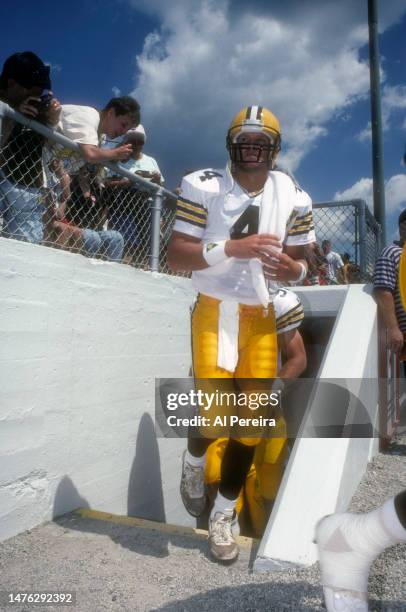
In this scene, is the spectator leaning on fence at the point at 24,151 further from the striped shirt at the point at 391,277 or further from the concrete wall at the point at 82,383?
the striped shirt at the point at 391,277

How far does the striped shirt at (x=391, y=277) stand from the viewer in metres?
4.23

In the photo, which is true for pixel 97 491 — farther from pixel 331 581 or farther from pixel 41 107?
pixel 41 107

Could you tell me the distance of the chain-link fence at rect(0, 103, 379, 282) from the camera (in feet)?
10.5

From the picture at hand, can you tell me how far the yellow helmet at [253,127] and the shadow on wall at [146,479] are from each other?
247 centimetres

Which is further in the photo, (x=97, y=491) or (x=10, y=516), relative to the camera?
(x=97, y=491)

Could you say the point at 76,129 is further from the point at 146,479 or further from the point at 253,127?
the point at 146,479

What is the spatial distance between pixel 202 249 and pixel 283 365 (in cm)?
193

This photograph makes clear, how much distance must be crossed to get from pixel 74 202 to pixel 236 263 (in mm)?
1664

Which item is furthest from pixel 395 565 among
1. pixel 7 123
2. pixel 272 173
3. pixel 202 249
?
pixel 7 123

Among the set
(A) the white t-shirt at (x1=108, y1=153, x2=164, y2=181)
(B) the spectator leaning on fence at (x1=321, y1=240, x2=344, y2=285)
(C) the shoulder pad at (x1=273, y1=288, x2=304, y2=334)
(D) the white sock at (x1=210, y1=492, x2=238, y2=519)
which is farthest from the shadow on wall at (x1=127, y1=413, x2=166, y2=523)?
(B) the spectator leaning on fence at (x1=321, y1=240, x2=344, y2=285)

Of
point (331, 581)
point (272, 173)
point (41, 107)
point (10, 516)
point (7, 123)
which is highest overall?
point (41, 107)

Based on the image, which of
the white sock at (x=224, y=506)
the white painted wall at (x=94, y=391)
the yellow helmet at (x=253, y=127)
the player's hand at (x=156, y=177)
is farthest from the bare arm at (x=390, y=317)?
the player's hand at (x=156, y=177)

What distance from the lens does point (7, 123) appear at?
3.12 m

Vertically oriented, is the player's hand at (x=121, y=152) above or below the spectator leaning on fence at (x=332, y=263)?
above
